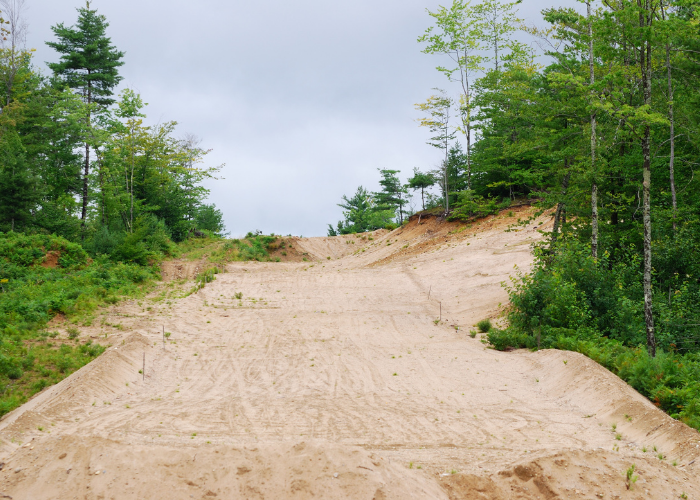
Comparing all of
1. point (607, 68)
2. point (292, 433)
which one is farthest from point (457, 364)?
point (607, 68)

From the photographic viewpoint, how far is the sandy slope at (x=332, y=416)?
611 centimetres

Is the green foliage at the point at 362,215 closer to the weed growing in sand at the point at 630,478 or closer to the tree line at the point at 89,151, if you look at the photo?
the tree line at the point at 89,151

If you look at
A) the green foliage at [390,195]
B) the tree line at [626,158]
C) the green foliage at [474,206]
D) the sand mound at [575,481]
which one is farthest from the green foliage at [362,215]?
the sand mound at [575,481]

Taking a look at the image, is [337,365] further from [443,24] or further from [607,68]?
[443,24]

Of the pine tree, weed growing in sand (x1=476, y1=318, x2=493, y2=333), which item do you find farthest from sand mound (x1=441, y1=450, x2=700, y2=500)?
the pine tree

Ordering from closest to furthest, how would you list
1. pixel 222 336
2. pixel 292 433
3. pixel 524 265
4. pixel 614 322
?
pixel 292 433
pixel 614 322
pixel 222 336
pixel 524 265

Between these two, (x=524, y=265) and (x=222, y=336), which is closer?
(x=222, y=336)

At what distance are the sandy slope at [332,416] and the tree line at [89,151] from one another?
1277cm

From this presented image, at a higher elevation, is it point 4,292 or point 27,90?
point 27,90

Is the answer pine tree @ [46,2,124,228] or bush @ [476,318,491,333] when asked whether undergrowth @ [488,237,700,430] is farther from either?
pine tree @ [46,2,124,228]

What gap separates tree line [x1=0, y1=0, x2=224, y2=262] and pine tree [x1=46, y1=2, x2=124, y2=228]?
0.07 meters

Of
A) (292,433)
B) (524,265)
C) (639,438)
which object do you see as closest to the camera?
(639,438)

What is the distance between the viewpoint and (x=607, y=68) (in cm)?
1678

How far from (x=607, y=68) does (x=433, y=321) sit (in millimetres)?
10898
